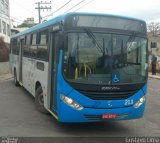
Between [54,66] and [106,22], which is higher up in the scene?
[106,22]

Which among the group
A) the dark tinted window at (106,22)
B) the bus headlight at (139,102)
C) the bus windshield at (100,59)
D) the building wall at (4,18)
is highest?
the building wall at (4,18)

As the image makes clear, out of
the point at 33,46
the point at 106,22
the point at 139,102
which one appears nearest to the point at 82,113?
the point at 139,102

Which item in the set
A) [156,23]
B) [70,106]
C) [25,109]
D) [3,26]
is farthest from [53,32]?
[156,23]

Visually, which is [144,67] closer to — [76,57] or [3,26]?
[76,57]

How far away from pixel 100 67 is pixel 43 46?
2759mm

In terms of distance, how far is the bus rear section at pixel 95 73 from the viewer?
710 cm

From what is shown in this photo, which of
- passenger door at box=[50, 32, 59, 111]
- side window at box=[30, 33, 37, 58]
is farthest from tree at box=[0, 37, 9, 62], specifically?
passenger door at box=[50, 32, 59, 111]

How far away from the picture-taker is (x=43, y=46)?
9383mm

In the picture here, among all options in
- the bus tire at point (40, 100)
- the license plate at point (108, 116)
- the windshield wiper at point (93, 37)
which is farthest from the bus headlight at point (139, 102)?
the bus tire at point (40, 100)

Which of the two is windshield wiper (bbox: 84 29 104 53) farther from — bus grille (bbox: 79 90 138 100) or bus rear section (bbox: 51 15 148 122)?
bus grille (bbox: 79 90 138 100)

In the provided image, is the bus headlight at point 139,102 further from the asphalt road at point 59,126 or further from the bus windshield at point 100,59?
the asphalt road at point 59,126

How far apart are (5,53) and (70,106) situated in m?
24.5

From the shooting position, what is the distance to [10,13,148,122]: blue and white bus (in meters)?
7.10

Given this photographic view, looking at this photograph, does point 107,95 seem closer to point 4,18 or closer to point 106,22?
point 106,22
